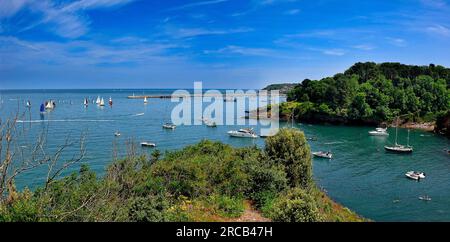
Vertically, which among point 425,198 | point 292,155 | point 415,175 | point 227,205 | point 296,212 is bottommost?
point 425,198

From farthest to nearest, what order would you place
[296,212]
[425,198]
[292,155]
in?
1. [425,198]
2. [292,155]
3. [296,212]

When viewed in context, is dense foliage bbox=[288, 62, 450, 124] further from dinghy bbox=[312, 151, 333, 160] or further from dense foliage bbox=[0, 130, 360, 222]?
dense foliage bbox=[0, 130, 360, 222]

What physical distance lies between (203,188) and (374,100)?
218 ft

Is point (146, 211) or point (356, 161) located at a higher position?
point (146, 211)

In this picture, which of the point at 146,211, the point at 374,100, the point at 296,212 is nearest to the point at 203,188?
the point at 296,212

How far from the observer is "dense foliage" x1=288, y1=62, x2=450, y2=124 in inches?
2928

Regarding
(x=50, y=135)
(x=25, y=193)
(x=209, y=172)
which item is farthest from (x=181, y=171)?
(x=50, y=135)

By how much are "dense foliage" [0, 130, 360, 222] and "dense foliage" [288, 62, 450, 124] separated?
185ft

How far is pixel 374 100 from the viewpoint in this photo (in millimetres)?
76312

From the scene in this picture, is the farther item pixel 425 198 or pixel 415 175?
pixel 415 175

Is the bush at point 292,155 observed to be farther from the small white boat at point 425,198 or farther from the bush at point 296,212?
the small white boat at point 425,198

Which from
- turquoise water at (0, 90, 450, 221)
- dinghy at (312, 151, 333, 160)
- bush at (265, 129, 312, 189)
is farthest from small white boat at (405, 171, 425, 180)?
bush at (265, 129, 312, 189)

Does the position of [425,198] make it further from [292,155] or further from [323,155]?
[323,155]
